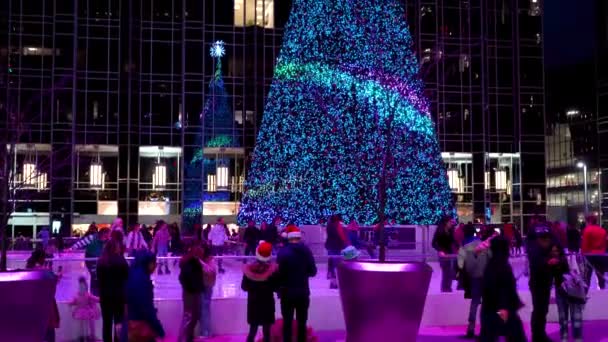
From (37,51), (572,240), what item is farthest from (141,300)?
(37,51)

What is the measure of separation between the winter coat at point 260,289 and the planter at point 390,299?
1156 mm

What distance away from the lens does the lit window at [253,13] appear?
1720 inches

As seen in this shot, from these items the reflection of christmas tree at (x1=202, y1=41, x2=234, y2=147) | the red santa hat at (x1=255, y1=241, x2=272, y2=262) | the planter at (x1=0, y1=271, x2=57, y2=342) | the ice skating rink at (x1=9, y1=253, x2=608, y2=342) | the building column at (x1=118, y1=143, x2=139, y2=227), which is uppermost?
the reflection of christmas tree at (x1=202, y1=41, x2=234, y2=147)

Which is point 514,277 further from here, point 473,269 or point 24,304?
point 24,304

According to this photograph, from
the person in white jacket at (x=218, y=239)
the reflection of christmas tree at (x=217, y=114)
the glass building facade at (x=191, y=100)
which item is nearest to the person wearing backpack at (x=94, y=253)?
the person in white jacket at (x=218, y=239)

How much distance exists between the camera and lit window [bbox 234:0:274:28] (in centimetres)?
4369

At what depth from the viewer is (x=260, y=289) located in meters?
9.95

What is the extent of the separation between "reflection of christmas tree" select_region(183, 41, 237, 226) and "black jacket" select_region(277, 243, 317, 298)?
3242cm

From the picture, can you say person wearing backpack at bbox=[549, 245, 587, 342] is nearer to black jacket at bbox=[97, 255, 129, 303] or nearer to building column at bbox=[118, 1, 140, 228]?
black jacket at bbox=[97, 255, 129, 303]

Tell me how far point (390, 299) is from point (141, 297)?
3.16m

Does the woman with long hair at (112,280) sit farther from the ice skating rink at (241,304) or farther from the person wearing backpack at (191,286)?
the ice skating rink at (241,304)

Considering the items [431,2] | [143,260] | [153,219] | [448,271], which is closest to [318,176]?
[448,271]

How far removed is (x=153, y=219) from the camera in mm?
41688

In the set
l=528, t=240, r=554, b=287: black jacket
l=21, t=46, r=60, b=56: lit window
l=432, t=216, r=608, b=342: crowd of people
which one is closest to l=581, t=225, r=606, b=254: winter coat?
l=432, t=216, r=608, b=342: crowd of people
